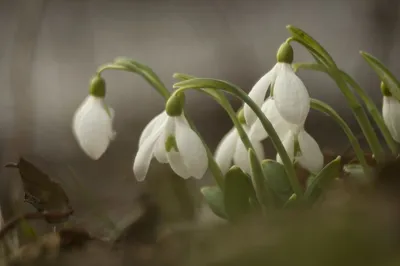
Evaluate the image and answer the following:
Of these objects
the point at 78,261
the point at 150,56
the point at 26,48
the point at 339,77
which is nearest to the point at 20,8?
the point at 26,48

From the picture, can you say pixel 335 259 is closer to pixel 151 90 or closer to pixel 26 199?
pixel 26 199

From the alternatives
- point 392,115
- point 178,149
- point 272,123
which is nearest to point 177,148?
point 178,149

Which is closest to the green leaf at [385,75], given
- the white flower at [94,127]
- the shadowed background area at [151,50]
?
the white flower at [94,127]

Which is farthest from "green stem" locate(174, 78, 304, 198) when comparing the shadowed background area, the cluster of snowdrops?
the shadowed background area

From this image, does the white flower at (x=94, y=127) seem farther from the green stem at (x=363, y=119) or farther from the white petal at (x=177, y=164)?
the green stem at (x=363, y=119)

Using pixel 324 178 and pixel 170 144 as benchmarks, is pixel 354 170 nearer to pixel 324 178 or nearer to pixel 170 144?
pixel 324 178

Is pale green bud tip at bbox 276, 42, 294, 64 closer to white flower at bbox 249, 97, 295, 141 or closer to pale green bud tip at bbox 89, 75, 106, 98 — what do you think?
white flower at bbox 249, 97, 295, 141

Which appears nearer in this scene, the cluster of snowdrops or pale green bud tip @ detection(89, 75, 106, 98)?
the cluster of snowdrops
